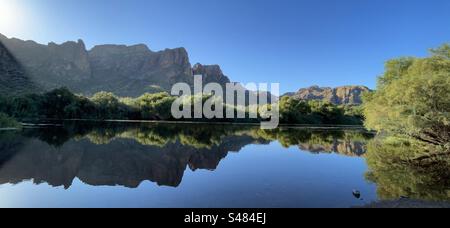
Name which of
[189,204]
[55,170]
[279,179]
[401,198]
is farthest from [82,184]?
[401,198]

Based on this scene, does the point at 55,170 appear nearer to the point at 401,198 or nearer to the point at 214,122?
the point at 401,198

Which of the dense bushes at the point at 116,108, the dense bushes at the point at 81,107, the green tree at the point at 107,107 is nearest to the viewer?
the dense bushes at the point at 81,107

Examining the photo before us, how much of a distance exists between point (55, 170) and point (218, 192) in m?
9.73

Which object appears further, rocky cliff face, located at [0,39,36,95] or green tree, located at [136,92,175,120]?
rocky cliff face, located at [0,39,36,95]

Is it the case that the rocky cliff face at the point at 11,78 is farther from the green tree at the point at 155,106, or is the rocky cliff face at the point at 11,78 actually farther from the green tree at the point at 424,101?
the green tree at the point at 424,101

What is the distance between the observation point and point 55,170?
16.5 meters

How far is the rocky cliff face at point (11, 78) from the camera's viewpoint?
314ft

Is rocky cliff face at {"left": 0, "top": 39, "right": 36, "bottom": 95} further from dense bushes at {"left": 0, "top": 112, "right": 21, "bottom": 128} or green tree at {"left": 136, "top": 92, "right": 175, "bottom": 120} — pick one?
dense bushes at {"left": 0, "top": 112, "right": 21, "bottom": 128}

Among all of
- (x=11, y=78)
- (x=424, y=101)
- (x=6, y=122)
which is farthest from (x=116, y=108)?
(x=424, y=101)

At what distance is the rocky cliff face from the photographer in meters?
95.7

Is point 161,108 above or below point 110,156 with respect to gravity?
above

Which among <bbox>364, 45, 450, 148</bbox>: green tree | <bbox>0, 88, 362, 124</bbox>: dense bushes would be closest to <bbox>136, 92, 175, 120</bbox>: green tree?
<bbox>0, 88, 362, 124</bbox>: dense bushes

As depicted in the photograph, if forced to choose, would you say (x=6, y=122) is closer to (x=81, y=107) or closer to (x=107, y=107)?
(x=81, y=107)

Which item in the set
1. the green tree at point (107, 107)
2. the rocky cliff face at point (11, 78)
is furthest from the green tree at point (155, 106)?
the rocky cliff face at point (11, 78)
